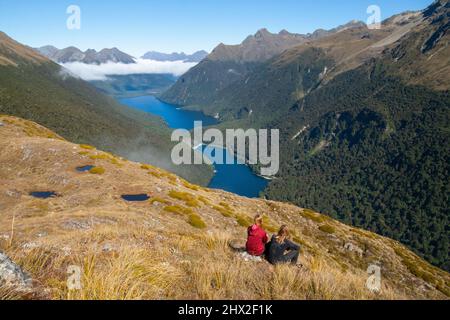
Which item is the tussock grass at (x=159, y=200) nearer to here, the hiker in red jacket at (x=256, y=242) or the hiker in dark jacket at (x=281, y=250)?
the hiker in red jacket at (x=256, y=242)

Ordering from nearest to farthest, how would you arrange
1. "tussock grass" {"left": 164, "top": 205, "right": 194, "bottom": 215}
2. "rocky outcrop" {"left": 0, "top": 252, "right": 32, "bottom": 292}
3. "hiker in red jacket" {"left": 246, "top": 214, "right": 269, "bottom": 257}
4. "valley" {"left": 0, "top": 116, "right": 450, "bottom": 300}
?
"rocky outcrop" {"left": 0, "top": 252, "right": 32, "bottom": 292}, "valley" {"left": 0, "top": 116, "right": 450, "bottom": 300}, "hiker in red jacket" {"left": 246, "top": 214, "right": 269, "bottom": 257}, "tussock grass" {"left": 164, "top": 205, "right": 194, "bottom": 215}

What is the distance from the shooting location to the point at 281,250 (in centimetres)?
1359

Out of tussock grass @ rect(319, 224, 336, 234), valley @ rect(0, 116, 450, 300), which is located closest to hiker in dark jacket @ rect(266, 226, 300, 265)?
valley @ rect(0, 116, 450, 300)

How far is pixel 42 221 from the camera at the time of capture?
21219mm

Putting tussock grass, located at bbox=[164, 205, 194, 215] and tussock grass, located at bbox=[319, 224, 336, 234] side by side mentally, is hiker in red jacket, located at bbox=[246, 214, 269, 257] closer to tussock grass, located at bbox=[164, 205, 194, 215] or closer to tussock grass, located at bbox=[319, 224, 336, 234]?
tussock grass, located at bbox=[164, 205, 194, 215]

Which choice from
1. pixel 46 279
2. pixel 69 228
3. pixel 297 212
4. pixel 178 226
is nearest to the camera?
pixel 46 279

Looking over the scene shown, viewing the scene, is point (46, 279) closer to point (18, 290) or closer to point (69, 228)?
point (18, 290)

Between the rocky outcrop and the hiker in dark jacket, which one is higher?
the rocky outcrop

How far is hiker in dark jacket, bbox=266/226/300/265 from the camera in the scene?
13477mm

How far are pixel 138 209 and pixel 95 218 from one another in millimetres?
6924

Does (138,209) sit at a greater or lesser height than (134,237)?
lesser

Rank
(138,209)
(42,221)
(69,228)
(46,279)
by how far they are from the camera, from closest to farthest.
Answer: (46,279) → (69,228) → (42,221) → (138,209)

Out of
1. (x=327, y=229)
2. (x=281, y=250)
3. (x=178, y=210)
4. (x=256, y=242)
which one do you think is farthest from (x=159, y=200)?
(x=327, y=229)
